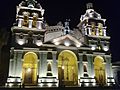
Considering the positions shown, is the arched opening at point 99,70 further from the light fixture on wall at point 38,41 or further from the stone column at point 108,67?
the light fixture on wall at point 38,41

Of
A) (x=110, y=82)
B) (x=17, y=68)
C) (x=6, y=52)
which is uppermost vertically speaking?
(x=6, y=52)

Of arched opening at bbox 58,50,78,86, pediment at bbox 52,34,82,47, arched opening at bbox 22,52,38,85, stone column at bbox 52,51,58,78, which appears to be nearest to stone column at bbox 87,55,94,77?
arched opening at bbox 58,50,78,86

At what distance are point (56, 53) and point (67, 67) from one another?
3.79 m

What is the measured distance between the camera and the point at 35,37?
27781 millimetres

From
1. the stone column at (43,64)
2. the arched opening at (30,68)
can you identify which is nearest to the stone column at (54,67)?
the stone column at (43,64)

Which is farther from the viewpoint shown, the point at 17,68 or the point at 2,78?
the point at 2,78

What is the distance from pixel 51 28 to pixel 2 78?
10.5 metres

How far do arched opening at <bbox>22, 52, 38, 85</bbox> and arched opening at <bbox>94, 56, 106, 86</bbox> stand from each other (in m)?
9.24

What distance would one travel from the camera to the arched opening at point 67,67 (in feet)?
95.9

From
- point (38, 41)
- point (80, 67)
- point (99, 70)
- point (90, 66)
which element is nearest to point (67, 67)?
point (80, 67)

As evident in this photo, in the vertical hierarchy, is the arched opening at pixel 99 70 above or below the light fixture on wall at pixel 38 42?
below

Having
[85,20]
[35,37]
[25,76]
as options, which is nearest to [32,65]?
[25,76]

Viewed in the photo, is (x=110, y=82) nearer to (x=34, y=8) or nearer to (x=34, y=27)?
(x=34, y=27)

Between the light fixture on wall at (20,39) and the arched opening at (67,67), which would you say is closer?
the light fixture on wall at (20,39)
